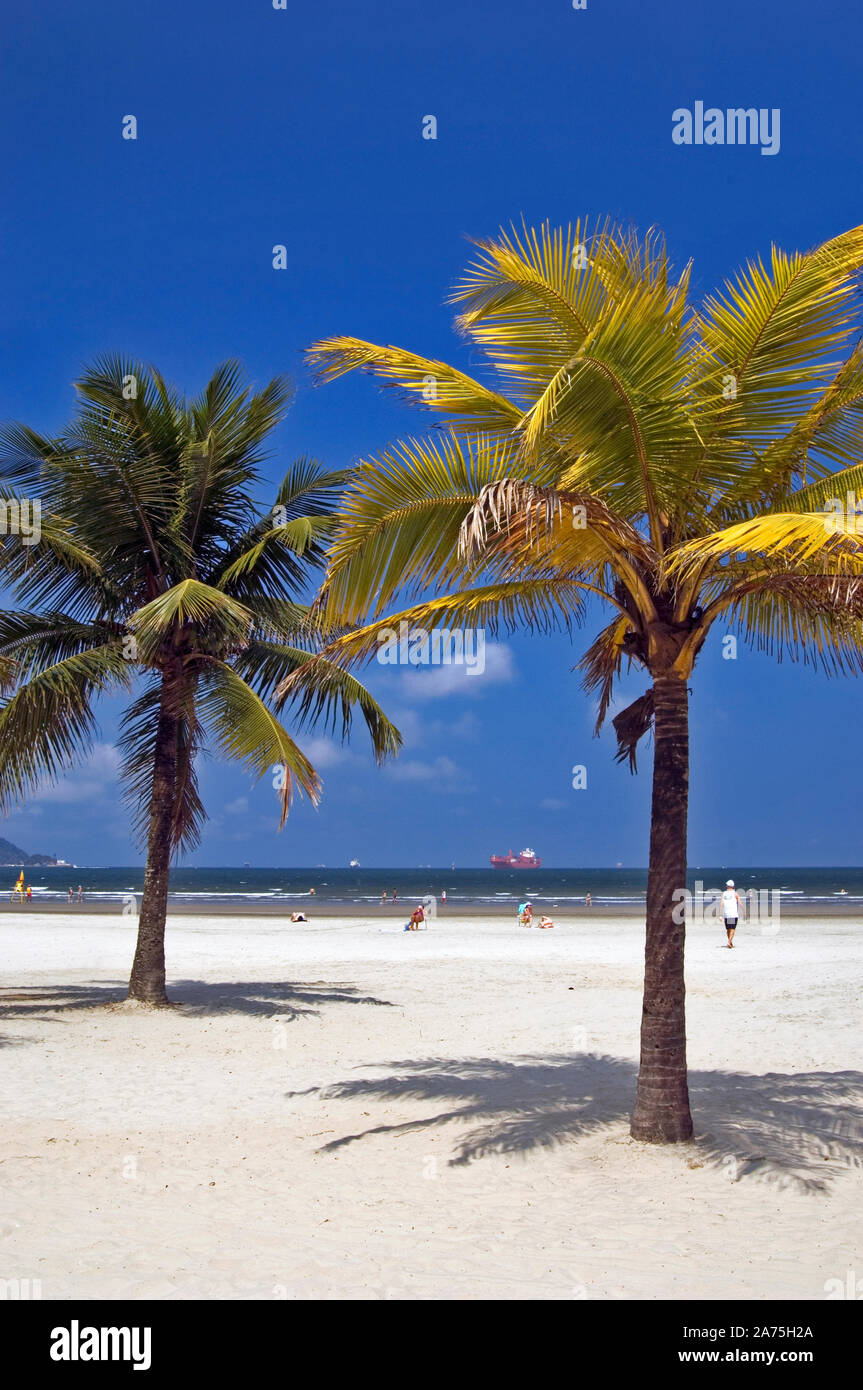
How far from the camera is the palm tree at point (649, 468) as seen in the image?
6.46 metres

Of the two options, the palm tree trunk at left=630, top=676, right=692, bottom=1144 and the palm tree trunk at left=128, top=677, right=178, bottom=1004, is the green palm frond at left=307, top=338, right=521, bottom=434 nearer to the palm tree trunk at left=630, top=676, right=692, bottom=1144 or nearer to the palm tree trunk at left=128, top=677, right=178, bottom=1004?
the palm tree trunk at left=630, top=676, right=692, bottom=1144

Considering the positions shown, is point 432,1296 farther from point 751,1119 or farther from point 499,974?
point 499,974

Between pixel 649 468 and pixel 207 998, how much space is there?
10516 millimetres

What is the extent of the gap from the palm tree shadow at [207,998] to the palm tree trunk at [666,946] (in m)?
6.69

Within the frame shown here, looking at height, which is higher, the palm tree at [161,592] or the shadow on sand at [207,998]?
the palm tree at [161,592]

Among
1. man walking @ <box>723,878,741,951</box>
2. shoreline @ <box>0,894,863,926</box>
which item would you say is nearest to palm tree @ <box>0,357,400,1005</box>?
man walking @ <box>723,878,741,951</box>

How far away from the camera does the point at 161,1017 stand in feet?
41.2

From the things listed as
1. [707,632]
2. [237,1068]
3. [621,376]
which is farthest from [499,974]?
[621,376]

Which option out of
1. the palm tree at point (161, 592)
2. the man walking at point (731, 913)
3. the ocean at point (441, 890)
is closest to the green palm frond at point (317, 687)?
the palm tree at point (161, 592)

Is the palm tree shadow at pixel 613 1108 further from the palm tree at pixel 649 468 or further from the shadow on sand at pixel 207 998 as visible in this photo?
the shadow on sand at pixel 207 998

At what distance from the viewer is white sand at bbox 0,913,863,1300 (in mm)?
5035

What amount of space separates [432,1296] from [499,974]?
14.0m

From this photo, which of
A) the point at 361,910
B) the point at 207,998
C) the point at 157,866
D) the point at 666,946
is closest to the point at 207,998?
the point at 207,998
